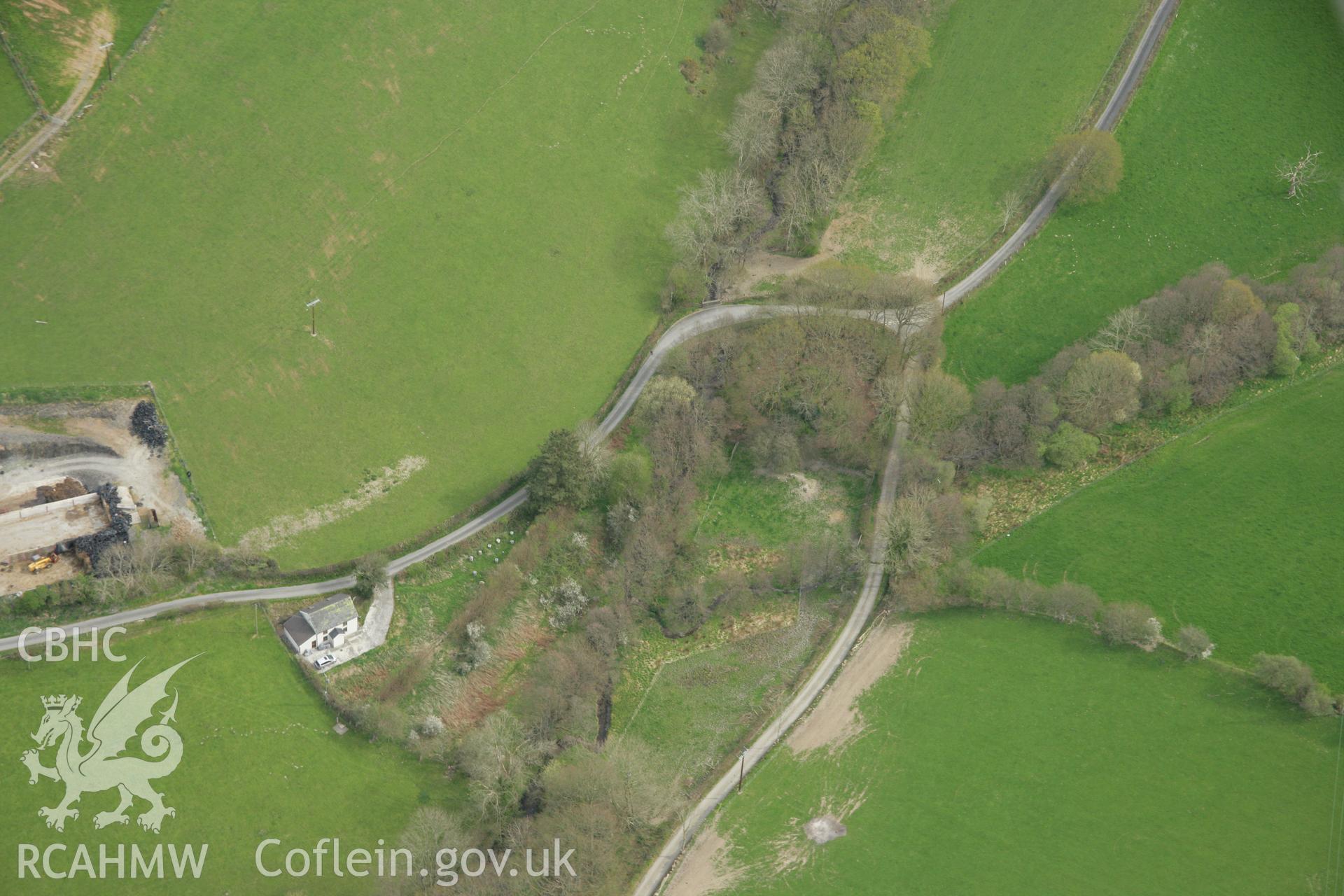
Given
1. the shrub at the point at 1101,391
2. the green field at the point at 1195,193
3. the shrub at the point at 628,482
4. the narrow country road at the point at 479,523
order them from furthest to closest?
the green field at the point at 1195,193
the shrub at the point at 1101,391
the shrub at the point at 628,482
the narrow country road at the point at 479,523

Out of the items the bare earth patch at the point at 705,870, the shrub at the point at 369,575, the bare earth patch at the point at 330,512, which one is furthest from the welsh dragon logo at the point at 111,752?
the bare earth patch at the point at 705,870

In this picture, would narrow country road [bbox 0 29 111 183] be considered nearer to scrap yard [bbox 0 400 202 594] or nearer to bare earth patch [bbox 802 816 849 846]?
scrap yard [bbox 0 400 202 594]

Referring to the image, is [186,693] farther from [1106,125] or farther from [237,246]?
[1106,125]

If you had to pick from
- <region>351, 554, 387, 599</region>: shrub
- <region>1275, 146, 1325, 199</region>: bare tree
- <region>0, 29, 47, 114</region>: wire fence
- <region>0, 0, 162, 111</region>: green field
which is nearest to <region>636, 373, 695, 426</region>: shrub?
<region>351, 554, 387, 599</region>: shrub

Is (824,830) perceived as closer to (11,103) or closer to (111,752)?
(111,752)

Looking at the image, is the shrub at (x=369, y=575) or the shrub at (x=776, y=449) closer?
the shrub at (x=369, y=575)

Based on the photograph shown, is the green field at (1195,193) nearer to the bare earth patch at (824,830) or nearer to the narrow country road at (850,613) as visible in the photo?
the narrow country road at (850,613)

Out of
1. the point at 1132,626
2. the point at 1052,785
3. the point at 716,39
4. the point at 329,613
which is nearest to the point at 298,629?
the point at 329,613
